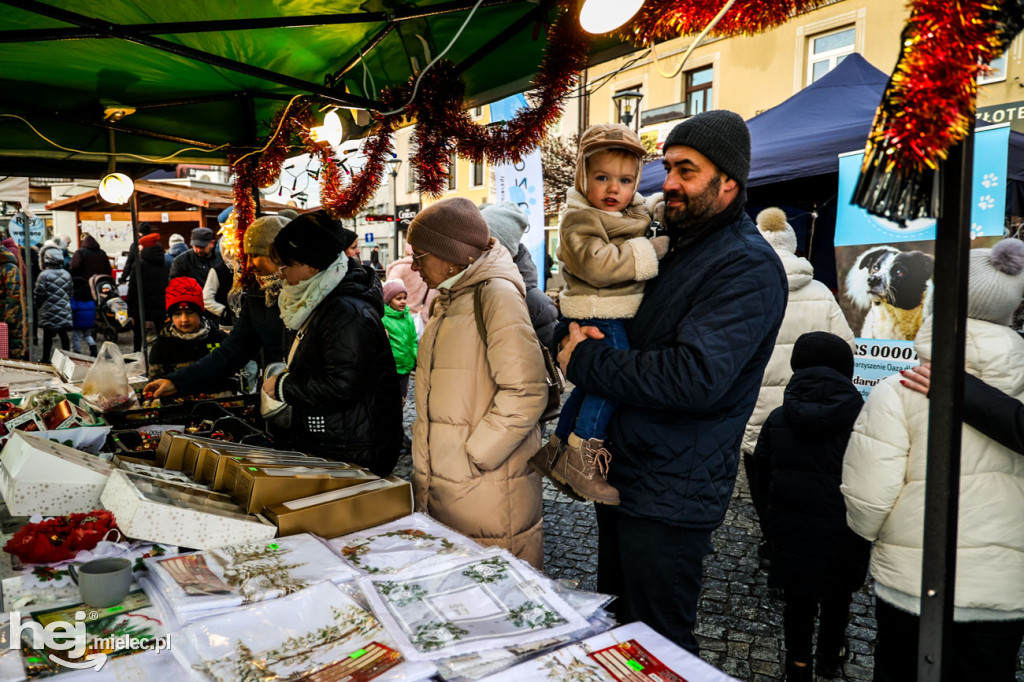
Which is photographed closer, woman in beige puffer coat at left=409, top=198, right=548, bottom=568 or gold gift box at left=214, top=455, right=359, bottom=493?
gold gift box at left=214, top=455, right=359, bottom=493

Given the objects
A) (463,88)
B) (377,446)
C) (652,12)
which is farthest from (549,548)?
(652,12)

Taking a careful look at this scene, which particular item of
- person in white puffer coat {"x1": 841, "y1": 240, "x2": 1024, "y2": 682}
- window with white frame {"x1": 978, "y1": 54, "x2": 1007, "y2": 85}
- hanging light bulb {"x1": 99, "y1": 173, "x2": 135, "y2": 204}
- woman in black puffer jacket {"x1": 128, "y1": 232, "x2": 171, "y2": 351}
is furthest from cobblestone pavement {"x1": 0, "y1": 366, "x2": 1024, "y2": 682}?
woman in black puffer jacket {"x1": 128, "y1": 232, "x2": 171, "y2": 351}

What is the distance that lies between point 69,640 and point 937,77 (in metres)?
1.86

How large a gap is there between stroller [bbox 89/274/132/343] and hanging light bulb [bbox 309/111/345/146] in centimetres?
831

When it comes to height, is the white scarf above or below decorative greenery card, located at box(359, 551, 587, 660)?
above

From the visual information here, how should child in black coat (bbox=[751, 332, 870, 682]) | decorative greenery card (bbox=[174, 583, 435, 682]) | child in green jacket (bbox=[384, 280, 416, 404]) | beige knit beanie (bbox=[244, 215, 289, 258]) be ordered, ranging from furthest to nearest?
child in green jacket (bbox=[384, 280, 416, 404])
beige knit beanie (bbox=[244, 215, 289, 258])
child in black coat (bbox=[751, 332, 870, 682])
decorative greenery card (bbox=[174, 583, 435, 682])

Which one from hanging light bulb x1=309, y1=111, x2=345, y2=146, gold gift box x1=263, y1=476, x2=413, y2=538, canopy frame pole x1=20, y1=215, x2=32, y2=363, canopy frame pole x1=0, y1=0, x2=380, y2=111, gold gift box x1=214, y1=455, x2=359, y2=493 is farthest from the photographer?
canopy frame pole x1=20, y1=215, x2=32, y2=363

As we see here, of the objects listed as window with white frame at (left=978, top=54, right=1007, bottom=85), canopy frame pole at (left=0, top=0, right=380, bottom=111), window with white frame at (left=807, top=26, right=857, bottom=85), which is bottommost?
window with white frame at (left=978, top=54, right=1007, bottom=85)

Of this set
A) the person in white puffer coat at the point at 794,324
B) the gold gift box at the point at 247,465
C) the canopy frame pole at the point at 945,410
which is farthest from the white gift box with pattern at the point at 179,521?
the person in white puffer coat at the point at 794,324

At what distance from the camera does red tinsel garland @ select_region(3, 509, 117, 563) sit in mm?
1748

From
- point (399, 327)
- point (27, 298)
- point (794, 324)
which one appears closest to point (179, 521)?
point (794, 324)

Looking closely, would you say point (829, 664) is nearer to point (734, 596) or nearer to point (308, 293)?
point (734, 596)

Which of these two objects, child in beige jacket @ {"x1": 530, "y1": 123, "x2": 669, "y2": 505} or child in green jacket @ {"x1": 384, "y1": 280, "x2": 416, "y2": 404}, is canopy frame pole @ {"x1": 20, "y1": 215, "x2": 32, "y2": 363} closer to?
child in green jacket @ {"x1": 384, "y1": 280, "x2": 416, "y2": 404}

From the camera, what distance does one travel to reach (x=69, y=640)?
1.38 meters
